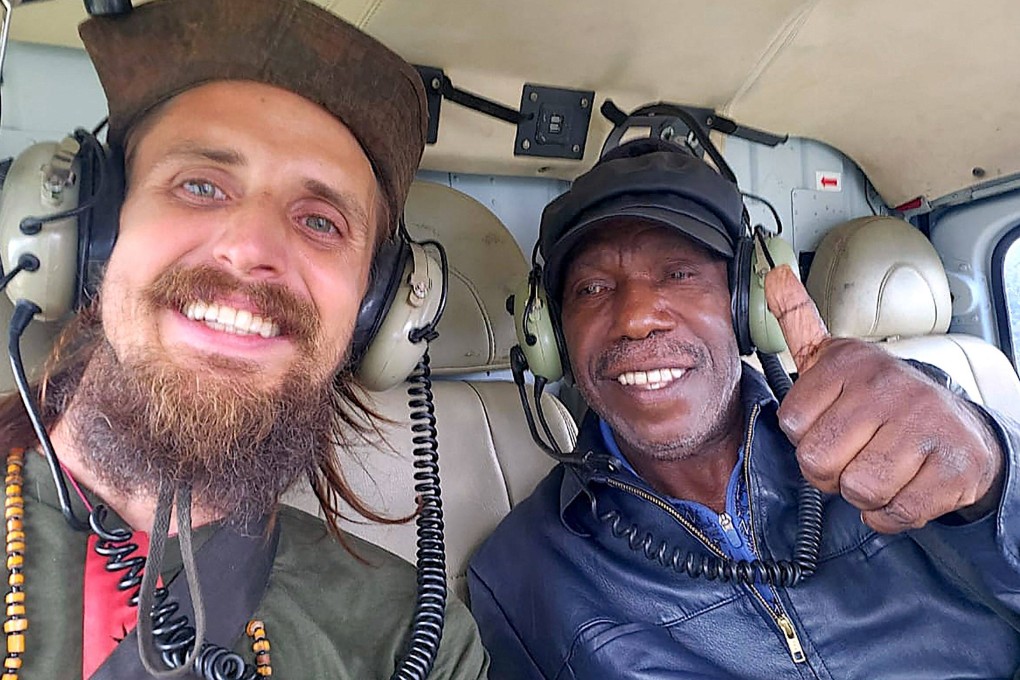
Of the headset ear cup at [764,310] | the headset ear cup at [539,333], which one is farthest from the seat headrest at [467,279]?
the headset ear cup at [764,310]

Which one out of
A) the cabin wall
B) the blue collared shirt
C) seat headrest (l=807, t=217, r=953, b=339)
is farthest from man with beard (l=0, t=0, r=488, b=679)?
seat headrest (l=807, t=217, r=953, b=339)

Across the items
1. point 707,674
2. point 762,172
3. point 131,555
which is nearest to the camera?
point 131,555

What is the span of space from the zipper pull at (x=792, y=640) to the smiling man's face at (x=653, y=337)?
1.17ft

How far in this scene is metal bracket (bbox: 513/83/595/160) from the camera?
7.30 feet

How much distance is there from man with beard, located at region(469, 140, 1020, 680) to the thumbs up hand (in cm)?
4

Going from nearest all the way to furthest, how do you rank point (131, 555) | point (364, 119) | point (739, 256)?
point (131, 555) < point (364, 119) < point (739, 256)

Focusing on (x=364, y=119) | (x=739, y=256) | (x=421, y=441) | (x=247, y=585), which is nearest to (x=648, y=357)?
(x=739, y=256)

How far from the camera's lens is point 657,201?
5.29 feet

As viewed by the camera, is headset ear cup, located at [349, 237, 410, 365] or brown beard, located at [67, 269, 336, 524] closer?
brown beard, located at [67, 269, 336, 524]

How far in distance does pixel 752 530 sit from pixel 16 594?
1206 millimetres

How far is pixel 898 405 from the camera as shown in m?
1.11

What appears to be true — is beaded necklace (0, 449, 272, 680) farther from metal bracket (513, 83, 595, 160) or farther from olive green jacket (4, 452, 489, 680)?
metal bracket (513, 83, 595, 160)

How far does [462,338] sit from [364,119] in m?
0.85

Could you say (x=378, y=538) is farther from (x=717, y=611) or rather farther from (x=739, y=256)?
(x=739, y=256)
